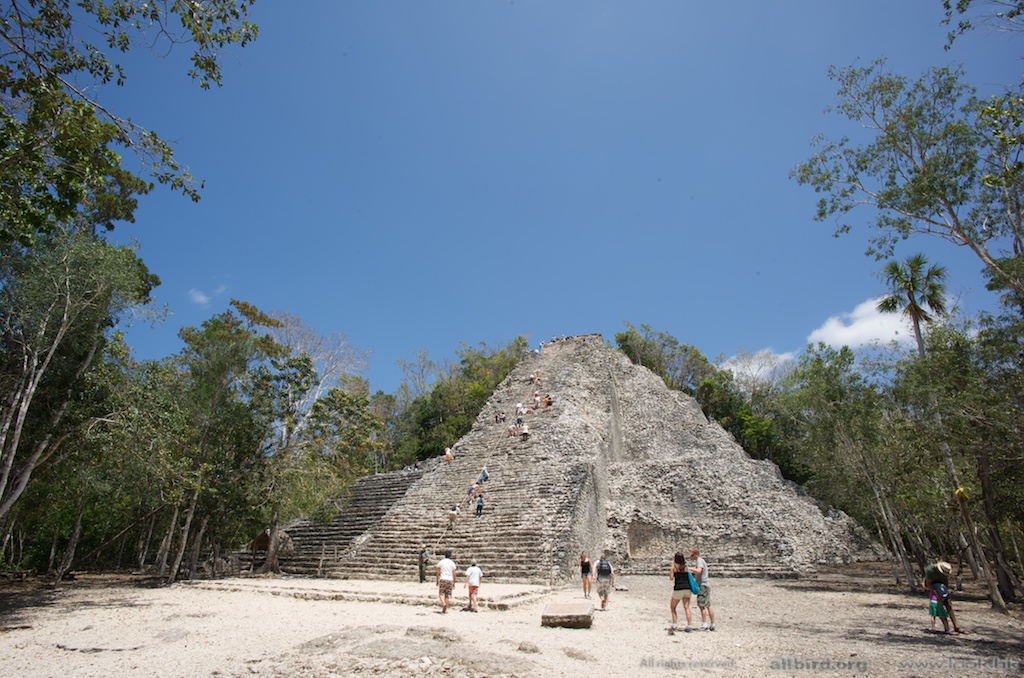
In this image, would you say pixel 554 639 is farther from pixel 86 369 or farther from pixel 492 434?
pixel 492 434

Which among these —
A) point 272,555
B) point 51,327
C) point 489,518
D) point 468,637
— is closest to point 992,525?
point 468,637

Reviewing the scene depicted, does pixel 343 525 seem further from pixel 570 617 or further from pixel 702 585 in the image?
pixel 702 585

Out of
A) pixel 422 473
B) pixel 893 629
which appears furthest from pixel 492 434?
pixel 893 629

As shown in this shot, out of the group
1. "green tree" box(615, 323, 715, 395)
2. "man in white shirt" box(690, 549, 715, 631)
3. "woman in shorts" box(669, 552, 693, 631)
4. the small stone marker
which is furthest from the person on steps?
"green tree" box(615, 323, 715, 395)

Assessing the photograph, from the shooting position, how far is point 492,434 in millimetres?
22719

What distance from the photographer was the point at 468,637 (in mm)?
6965

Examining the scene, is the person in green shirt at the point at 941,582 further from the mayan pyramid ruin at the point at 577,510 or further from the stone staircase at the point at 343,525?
the stone staircase at the point at 343,525

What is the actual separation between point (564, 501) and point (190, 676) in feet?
39.1

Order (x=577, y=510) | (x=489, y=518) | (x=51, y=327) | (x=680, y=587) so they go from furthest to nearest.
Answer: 1. (x=489, y=518)
2. (x=577, y=510)
3. (x=51, y=327)
4. (x=680, y=587)

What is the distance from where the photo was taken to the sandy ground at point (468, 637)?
18.4 feet

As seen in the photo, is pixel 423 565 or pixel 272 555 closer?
pixel 423 565

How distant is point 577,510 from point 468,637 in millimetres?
9183

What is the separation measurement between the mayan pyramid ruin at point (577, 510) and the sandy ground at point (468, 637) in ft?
10.6

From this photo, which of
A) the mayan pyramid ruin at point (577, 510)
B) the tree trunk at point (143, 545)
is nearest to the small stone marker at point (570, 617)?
the mayan pyramid ruin at point (577, 510)
